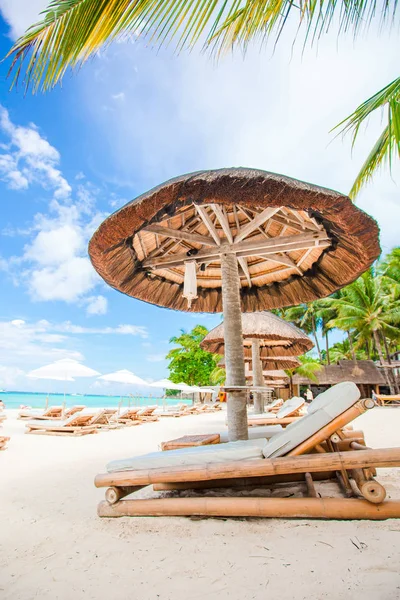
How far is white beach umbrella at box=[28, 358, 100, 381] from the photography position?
11109 millimetres

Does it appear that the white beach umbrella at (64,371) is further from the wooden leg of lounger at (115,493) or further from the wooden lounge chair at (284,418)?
the wooden leg of lounger at (115,493)

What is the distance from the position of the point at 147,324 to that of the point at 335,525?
158309mm

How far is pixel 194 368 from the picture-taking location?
3153 cm

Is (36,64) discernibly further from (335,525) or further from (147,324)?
(147,324)

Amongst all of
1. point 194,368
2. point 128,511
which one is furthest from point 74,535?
point 194,368

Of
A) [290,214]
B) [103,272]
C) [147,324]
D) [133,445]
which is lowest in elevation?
[133,445]

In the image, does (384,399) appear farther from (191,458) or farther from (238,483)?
(191,458)

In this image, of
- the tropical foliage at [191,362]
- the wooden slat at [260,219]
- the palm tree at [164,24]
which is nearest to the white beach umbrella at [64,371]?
the wooden slat at [260,219]

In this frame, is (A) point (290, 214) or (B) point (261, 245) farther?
(A) point (290, 214)

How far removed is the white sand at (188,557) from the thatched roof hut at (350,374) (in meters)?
20.9

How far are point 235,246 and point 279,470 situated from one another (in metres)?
2.80

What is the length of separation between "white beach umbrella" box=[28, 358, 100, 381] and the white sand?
868cm

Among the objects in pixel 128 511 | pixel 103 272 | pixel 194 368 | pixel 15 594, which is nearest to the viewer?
pixel 15 594

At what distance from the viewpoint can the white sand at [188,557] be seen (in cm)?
154
